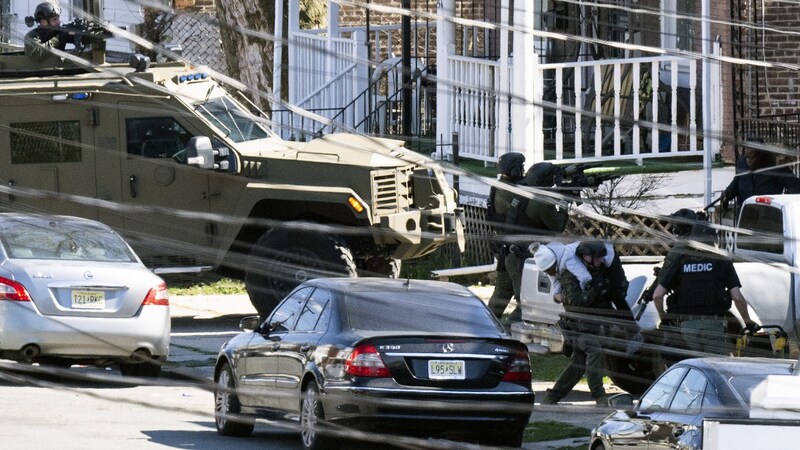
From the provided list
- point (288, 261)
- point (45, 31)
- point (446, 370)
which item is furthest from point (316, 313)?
point (45, 31)

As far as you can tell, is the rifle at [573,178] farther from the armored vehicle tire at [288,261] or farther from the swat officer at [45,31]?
the swat officer at [45,31]

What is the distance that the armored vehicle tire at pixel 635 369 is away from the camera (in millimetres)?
12383

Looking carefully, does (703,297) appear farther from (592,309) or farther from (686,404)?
(686,404)

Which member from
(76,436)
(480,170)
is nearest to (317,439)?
(76,436)

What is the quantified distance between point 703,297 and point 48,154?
802cm

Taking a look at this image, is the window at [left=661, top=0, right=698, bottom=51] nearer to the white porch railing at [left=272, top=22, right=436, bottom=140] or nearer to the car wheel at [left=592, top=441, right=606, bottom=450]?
the white porch railing at [left=272, top=22, right=436, bottom=140]

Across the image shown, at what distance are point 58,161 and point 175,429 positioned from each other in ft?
18.5

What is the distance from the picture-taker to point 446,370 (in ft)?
33.1

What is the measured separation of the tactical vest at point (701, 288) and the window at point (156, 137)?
6453 millimetres

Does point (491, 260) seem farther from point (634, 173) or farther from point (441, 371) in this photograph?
point (441, 371)

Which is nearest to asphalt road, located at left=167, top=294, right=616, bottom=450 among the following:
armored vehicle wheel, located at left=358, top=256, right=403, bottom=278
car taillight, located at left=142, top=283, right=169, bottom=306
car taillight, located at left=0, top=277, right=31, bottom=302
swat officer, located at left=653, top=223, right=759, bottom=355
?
car taillight, located at left=142, top=283, right=169, bottom=306

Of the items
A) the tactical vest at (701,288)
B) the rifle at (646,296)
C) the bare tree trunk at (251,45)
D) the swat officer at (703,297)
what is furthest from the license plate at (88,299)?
the bare tree trunk at (251,45)

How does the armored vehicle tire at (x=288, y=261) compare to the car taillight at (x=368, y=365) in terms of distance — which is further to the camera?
the armored vehicle tire at (x=288, y=261)

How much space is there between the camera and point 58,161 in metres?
16.7
